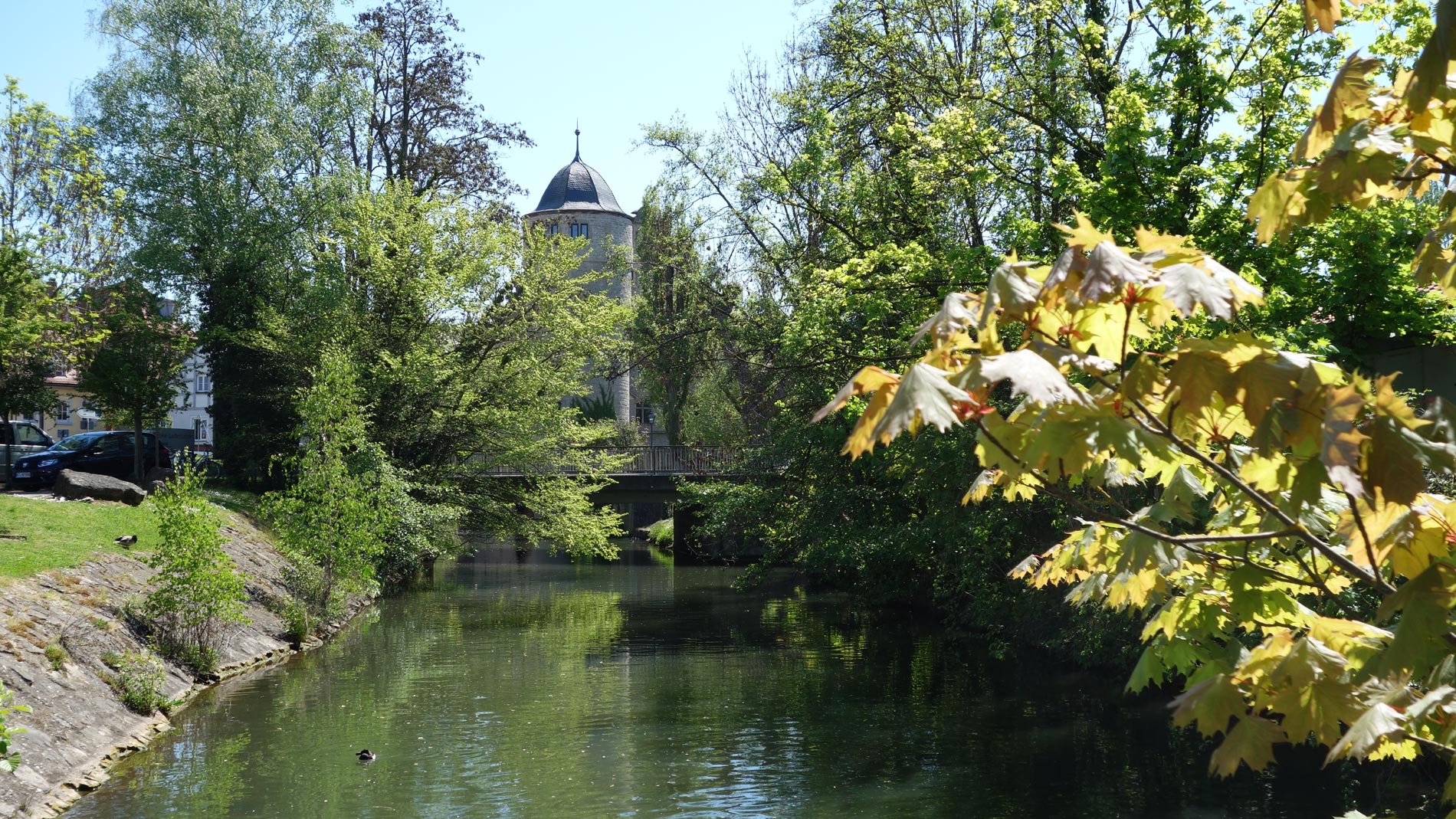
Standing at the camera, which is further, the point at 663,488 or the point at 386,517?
the point at 663,488

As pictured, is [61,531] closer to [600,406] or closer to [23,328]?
[23,328]

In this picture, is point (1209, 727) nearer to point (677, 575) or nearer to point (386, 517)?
point (386, 517)

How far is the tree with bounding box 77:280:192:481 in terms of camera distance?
3031 centimetres

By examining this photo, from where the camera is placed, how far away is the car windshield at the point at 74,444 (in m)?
31.3

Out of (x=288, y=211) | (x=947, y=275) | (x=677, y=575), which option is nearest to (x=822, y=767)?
(x=947, y=275)

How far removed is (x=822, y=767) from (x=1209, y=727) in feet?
30.8

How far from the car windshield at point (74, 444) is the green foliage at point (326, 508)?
33.9 ft

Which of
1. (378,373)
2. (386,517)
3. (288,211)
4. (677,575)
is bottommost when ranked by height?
(677,575)

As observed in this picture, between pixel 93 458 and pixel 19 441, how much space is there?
5.44 m

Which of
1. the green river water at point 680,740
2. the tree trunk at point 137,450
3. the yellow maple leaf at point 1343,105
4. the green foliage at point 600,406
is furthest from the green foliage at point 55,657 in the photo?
the green foliage at point 600,406

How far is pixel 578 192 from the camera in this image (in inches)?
3135

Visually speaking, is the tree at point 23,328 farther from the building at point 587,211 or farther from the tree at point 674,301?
the building at point 587,211

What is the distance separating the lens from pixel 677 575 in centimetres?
4062

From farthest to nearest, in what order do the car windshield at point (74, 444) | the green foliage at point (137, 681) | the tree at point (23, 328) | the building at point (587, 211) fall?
the building at point (587, 211) < the car windshield at point (74, 444) < the tree at point (23, 328) < the green foliage at point (137, 681)
